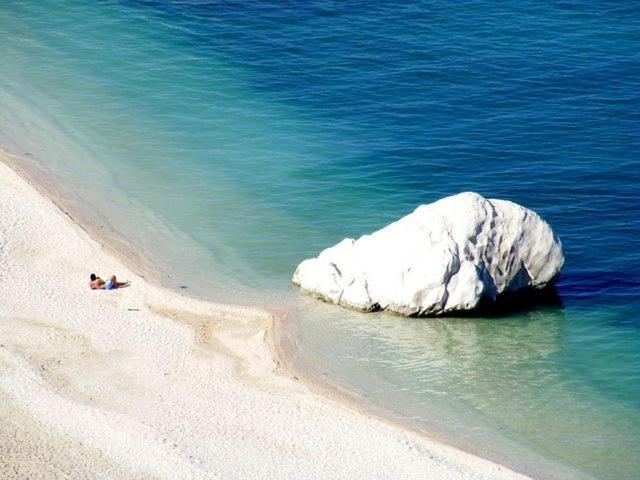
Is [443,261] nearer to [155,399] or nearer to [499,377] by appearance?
[499,377]

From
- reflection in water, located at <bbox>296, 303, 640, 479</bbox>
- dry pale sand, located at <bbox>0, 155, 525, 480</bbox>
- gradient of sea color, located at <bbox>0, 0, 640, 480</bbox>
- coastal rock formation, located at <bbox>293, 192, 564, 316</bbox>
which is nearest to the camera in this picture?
dry pale sand, located at <bbox>0, 155, 525, 480</bbox>

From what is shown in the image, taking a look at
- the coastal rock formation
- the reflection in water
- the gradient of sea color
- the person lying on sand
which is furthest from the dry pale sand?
the coastal rock formation

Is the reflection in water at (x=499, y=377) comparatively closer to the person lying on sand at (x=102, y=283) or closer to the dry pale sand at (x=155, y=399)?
the dry pale sand at (x=155, y=399)

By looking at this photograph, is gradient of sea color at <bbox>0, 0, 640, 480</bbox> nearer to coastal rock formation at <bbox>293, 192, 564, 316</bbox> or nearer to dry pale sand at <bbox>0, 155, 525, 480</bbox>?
coastal rock formation at <bbox>293, 192, 564, 316</bbox>

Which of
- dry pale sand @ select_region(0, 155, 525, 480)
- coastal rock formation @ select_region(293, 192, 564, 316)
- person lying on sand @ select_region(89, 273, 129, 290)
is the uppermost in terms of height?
coastal rock formation @ select_region(293, 192, 564, 316)

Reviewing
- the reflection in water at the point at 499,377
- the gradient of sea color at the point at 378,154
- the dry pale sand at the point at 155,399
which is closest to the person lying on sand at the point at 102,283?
the dry pale sand at the point at 155,399

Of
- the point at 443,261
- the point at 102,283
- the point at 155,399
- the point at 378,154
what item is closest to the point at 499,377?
the point at 443,261
